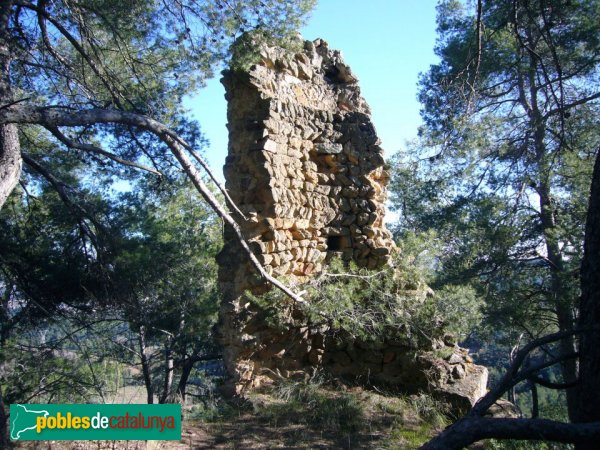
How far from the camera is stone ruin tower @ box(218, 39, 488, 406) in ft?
18.0

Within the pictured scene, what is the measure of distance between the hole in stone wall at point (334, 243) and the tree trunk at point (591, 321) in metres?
3.96

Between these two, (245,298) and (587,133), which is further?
(587,133)

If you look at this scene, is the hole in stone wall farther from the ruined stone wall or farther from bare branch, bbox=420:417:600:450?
bare branch, bbox=420:417:600:450

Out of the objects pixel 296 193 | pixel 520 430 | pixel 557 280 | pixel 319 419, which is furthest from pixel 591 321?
pixel 557 280

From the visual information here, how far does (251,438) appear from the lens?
425 cm

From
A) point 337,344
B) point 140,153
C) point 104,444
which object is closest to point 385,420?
point 337,344

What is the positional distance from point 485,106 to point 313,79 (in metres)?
5.10

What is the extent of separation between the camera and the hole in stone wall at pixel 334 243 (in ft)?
20.9

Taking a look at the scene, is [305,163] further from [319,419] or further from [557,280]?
[557,280]

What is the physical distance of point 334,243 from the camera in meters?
6.42

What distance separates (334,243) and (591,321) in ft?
13.7

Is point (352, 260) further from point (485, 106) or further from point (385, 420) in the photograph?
point (485, 106)

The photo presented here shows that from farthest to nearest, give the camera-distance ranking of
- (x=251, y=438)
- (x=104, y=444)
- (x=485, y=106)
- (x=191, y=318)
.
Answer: (x=191, y=318) < (x=485, y=106) < (x=251, y=438) < (x=104, y=444)

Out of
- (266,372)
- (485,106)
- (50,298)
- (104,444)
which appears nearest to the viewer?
(104,444)
